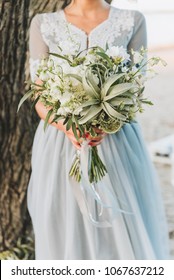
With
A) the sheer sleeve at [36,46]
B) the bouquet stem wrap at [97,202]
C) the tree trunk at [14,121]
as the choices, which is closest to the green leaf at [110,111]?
the bouquet stem wrap at [97,202]

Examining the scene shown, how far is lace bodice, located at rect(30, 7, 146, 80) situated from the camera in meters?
1.39

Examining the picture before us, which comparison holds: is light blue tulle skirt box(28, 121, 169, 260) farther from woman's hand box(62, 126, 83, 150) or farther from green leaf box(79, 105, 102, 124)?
green leaf box(79, 105, 102, 124)

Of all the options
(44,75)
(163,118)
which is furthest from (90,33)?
(163,118)

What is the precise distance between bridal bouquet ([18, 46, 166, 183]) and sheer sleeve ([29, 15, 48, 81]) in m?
0.17

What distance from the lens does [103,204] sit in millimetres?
1385

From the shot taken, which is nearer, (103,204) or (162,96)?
(103,204)

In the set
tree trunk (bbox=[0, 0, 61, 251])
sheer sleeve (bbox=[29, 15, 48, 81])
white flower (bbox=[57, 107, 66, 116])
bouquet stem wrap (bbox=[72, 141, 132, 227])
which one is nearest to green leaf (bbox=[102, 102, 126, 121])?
white flower (bbox=[57, 107, 66, 116])

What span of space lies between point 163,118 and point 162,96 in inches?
3.8

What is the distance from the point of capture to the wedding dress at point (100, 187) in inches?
54.8

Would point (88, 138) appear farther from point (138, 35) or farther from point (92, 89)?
point (138, 35)
